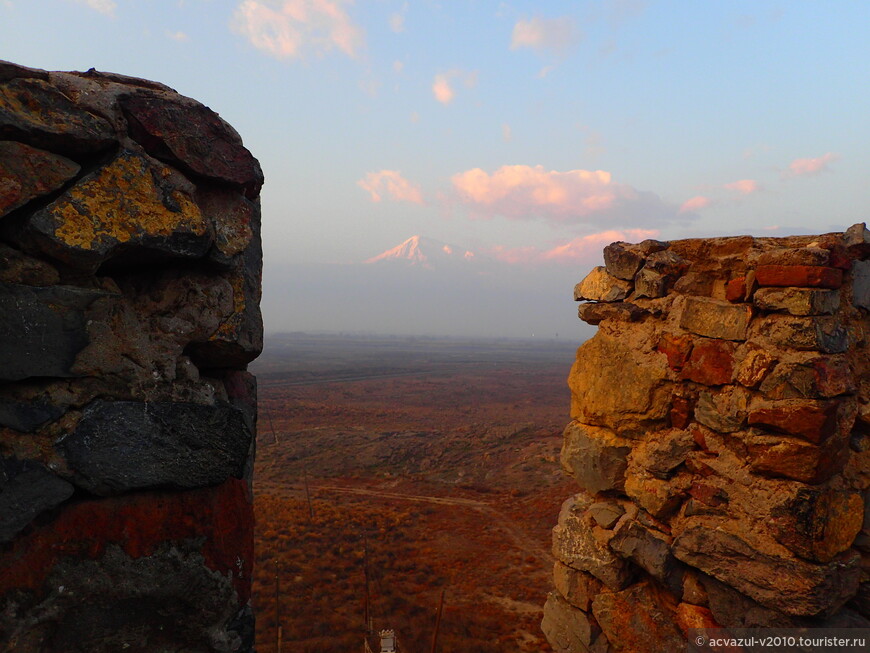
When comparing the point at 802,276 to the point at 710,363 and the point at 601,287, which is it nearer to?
the point at 710,363

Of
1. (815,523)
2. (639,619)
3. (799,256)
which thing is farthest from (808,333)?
(639,619)

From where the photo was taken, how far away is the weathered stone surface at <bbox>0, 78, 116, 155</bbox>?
5.19ft

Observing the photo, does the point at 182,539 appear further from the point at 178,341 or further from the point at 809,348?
the point at 809,348

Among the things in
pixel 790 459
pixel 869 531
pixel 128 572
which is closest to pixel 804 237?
pixel 790 459

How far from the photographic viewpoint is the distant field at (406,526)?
7660mm

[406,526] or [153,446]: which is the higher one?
[153,446]

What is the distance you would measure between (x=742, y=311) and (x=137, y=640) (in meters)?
3.89

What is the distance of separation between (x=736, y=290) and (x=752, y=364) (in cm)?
57

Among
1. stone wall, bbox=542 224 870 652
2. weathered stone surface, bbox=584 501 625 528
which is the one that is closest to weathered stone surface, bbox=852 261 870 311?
stone wall, bbox=542 224 870 652

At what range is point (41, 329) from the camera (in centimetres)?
163

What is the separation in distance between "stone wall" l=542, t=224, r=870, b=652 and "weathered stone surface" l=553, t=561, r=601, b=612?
0.7 inches

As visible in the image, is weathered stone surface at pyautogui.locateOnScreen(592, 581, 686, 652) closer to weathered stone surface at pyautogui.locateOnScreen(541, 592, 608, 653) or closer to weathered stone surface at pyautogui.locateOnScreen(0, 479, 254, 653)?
weathered stone surface at pyautogui.locateOnScreen(541, 592, 608, 653)

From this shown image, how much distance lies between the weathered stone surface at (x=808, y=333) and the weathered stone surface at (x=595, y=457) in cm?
138

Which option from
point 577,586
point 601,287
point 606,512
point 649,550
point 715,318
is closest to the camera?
point 715,318
